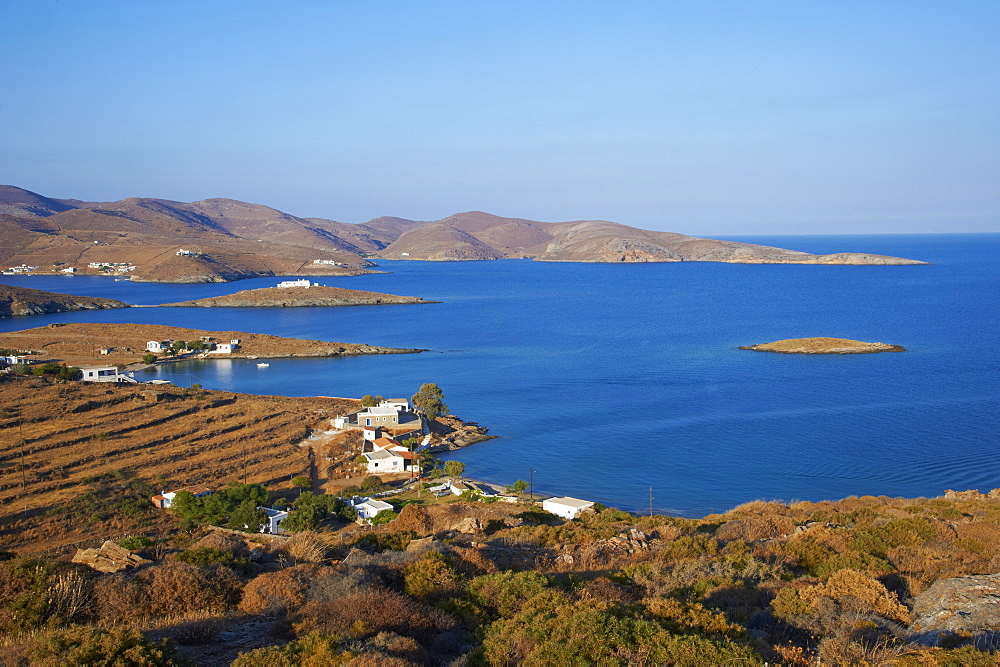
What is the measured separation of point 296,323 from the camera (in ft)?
239

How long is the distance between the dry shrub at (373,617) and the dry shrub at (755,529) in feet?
19.9

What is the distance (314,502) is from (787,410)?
2421 cm

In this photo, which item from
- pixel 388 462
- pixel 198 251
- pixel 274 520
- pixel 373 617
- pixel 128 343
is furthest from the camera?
pixel 198 251

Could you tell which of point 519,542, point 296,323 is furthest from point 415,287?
point 519,542

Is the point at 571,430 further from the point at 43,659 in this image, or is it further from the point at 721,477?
the point at 43,659

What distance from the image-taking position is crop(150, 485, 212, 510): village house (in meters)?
20.1

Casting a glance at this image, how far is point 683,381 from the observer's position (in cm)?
4109

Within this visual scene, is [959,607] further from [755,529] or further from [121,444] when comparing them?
[121,444]

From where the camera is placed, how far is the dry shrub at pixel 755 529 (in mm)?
10852

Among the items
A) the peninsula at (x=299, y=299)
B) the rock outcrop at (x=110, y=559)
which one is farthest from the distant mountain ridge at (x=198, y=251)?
the rock outcrop at (x=110, y=559)

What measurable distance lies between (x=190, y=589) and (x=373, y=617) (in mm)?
2274

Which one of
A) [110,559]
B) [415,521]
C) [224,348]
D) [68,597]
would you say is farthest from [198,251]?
→ [68,597]

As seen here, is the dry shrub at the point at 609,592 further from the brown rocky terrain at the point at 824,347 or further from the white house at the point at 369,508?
the brown rocky terrain at the point at 824,347

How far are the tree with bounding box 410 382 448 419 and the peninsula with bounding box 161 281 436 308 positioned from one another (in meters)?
56.4
